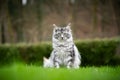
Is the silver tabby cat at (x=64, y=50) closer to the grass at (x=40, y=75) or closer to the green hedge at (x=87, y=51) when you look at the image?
the green hedge at (x=87, y=51)

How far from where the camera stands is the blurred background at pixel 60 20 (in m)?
6.12

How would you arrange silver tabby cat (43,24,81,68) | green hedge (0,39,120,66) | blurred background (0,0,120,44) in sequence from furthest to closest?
blurred background (0,0,120,44), green hedge (0,39,120,66), silver tabby cat (43,24,81,68)

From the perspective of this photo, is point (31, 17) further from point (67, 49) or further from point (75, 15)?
point (67, 49)

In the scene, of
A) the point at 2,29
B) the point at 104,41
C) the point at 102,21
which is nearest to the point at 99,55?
the point at 104,41

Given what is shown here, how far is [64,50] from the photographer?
4328 millimetres

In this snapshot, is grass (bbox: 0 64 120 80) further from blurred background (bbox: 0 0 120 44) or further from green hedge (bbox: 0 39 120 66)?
blurred background (bbox: 0 0 120 44)

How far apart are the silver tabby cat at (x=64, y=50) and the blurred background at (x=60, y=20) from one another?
1.43 metres

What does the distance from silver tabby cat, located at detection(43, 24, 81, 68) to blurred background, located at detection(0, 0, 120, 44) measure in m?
1.43

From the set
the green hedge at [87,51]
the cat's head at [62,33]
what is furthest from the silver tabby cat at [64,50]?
the green hedge at [87,51]

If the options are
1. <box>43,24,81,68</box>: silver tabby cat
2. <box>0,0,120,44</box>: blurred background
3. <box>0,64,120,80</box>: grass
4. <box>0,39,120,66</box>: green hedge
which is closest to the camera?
A: <box>0,64,120,80</box>: grass

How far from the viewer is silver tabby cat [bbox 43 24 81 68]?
419 centimetres

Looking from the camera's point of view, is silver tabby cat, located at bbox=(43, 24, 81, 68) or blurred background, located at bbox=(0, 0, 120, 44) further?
blurred background, located at bbox=(0, 0, 120, 44)

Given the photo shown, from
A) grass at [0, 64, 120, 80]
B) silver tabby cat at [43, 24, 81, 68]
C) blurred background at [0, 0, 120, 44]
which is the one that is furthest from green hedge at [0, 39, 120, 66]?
grass at [0, 64, 120, 80]

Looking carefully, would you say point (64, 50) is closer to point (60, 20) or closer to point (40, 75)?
point (40, 75)
